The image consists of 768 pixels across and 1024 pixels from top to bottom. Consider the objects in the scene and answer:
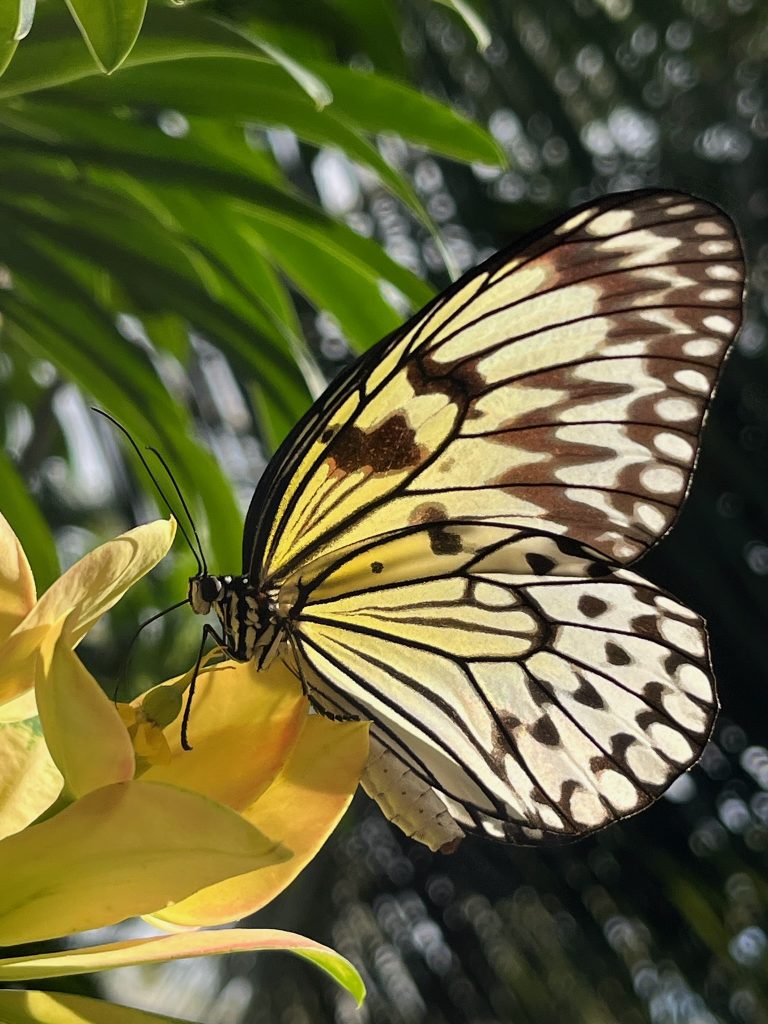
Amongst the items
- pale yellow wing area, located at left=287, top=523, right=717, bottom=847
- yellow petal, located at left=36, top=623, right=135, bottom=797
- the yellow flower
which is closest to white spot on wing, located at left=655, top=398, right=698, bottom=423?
pale yellow wing area, located at left=287, top=523, right=717, bottom=847

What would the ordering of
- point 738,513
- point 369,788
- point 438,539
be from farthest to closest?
point 738,513 → point 438,539 → point 369,788

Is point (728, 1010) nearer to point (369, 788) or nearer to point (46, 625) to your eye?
point (369, 788)

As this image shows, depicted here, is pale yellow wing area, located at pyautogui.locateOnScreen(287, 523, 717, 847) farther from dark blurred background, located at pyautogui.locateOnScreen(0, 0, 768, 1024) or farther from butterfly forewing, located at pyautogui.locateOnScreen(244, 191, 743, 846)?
dark blurred background, located at pyautogui.locateOnScreen(0, 0, 768, 1024)

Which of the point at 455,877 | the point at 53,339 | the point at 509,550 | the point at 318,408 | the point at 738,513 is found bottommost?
the point at 455,877

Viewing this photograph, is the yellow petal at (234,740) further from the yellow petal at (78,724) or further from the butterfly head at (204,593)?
the butterfly head at (204,593)

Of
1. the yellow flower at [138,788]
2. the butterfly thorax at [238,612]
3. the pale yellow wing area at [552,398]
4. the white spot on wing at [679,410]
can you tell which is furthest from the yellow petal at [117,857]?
the white spot on wing at [679,410]

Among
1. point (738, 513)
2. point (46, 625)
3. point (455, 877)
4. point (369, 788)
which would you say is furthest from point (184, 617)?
point (46, 625)
